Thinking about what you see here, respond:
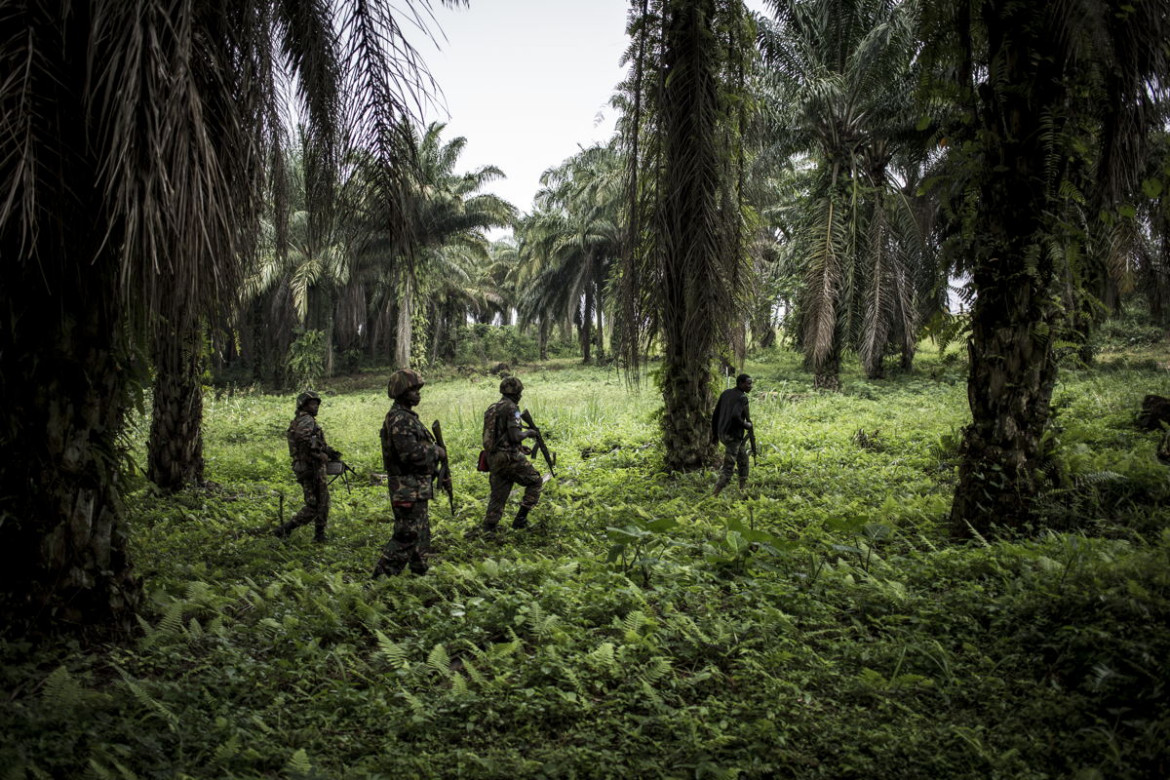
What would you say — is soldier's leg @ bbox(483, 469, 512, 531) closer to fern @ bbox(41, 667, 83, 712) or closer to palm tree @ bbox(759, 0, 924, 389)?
fern @ bbox(41, 667, 83, 712)

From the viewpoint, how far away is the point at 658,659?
3482 mm

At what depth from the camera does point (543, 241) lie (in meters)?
30.9

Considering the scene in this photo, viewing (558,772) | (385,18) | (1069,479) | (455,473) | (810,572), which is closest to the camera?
(558,772)

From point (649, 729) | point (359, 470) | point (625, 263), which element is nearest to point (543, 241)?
point (359, 470)

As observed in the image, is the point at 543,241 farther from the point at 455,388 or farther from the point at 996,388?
the point at 996,388

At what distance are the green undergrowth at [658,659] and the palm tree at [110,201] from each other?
0.69m

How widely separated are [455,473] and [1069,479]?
810cm

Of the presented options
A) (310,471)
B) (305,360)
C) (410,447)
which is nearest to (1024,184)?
(410,447)

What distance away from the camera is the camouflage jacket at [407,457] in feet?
19.0

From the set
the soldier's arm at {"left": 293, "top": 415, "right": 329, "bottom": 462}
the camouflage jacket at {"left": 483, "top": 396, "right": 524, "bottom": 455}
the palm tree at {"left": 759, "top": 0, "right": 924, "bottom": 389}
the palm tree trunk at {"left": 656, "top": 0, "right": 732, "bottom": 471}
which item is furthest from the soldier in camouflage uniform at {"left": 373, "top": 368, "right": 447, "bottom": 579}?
the palm tree at {"left": 759, "top": 0, "right": 924, "bottom": 389}

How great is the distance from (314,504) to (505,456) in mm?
2149

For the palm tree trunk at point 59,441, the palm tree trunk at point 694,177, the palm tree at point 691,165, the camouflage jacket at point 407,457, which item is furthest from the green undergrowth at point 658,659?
the palm tree at point 691,165

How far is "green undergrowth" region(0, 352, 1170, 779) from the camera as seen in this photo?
9.30 ft

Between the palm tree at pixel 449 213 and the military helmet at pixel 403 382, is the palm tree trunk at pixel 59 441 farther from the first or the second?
the palm tree at pixel 449 213
